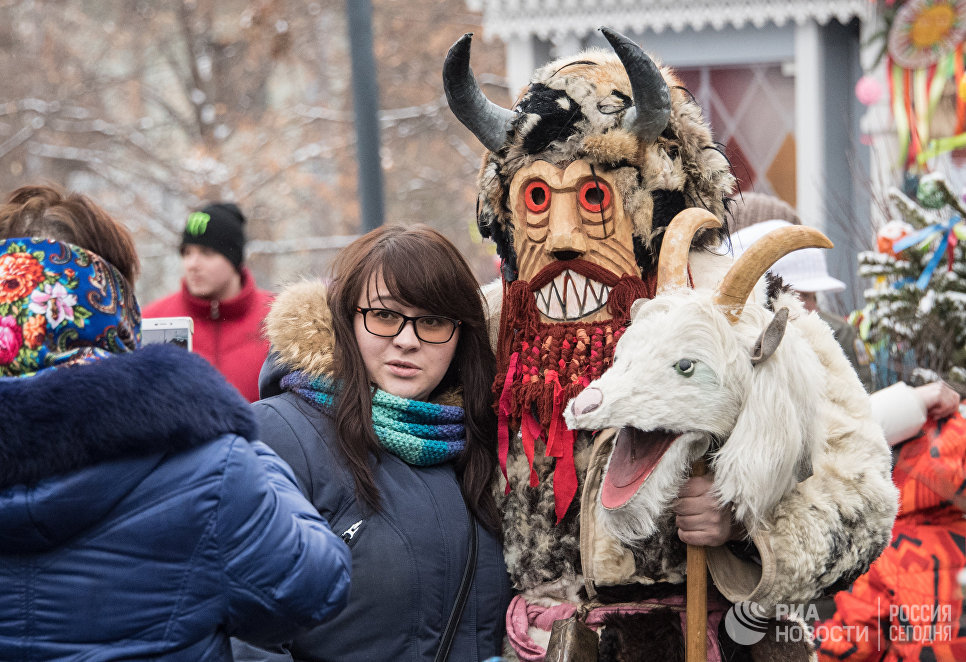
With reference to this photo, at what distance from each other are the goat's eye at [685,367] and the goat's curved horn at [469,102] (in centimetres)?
87

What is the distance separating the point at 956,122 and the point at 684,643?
4.49 metres

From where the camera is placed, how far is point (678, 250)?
7.00ft

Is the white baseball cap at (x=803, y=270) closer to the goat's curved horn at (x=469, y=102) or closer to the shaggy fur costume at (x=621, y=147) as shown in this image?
the shaggy fur costume at (x=621, y=147)

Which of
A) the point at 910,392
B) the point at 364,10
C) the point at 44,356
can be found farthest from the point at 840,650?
the point at 364,10

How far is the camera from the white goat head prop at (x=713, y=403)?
1.91 metres

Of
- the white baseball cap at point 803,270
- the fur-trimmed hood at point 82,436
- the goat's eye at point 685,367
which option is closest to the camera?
the fur-trimmed hood at point 82,436

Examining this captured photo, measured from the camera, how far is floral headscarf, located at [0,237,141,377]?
64.9 inches

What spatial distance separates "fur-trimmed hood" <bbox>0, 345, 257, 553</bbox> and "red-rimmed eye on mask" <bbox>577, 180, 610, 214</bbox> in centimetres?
115

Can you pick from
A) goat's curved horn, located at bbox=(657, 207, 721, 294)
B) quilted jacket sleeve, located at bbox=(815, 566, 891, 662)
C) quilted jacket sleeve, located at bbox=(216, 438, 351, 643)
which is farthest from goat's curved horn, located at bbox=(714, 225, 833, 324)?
quilted jacket sleeve, located at bbox=(815, 566, 891, 662)

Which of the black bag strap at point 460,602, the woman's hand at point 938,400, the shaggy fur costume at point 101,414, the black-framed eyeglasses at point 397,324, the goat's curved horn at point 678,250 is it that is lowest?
the black bag strap at point 460,602

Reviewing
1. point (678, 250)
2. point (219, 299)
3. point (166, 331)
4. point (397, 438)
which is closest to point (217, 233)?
point (219, 299)

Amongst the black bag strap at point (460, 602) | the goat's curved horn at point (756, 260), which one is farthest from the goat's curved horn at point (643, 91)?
the black bag strap at point (460, 602)

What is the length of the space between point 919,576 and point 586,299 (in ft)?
4.93

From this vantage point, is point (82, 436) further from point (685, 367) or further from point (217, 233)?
point (217, 233)
